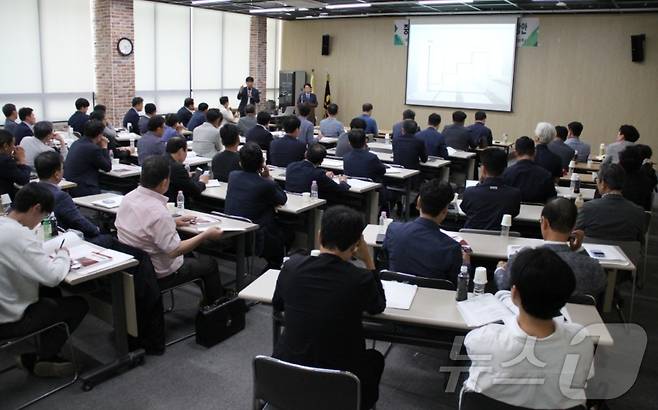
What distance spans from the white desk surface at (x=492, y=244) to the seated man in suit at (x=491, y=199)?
0.27 meters

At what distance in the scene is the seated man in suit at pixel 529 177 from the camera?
575 centimetres

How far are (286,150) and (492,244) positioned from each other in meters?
3.71

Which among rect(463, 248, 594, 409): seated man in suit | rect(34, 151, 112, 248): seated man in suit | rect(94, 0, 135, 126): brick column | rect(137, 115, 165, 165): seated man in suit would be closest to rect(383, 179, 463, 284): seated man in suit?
rect(463, 248, 594, 409): seated man in suit

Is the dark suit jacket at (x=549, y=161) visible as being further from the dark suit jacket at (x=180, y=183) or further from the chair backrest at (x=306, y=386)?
the chair backrest at (x=306, y=386)

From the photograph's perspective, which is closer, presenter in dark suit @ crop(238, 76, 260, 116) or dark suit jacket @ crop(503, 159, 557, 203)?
dark suit jacket @ crop(503, 159, 557, 203)

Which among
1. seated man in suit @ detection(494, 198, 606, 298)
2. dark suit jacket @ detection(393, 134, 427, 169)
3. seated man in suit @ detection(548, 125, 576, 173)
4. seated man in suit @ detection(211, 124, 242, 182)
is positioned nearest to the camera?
seated man in suit @ detection(494, 198, 606, 298)

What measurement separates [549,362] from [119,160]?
694 centimetres

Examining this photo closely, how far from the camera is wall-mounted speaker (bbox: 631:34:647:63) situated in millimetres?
11391

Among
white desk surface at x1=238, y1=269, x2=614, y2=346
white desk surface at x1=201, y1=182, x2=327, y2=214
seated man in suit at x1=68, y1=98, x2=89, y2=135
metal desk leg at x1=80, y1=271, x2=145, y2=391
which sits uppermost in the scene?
seated man in suit at x1=68, y1=98, x2=89, y2=135

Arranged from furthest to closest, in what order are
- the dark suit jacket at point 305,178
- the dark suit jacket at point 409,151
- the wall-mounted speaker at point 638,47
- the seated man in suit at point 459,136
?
the wall-mounted speaker at point 638,47 < the seated man in suit at point 459,136 < the dark suit jacket at point 409,151 < the dark suit jacket at point 305,178

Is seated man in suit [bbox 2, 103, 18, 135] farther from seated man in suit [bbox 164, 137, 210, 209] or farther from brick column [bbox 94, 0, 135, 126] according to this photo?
seated man in suit [bbox 164, 137, 210, 209]

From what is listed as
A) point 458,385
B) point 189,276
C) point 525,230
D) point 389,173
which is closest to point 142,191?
point 189,276

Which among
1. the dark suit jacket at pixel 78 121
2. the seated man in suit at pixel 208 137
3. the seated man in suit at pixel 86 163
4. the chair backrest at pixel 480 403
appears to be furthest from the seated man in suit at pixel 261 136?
the chair backrest at pixel 480 403

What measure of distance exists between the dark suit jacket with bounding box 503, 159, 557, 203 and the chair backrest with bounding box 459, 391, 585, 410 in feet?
13.1
